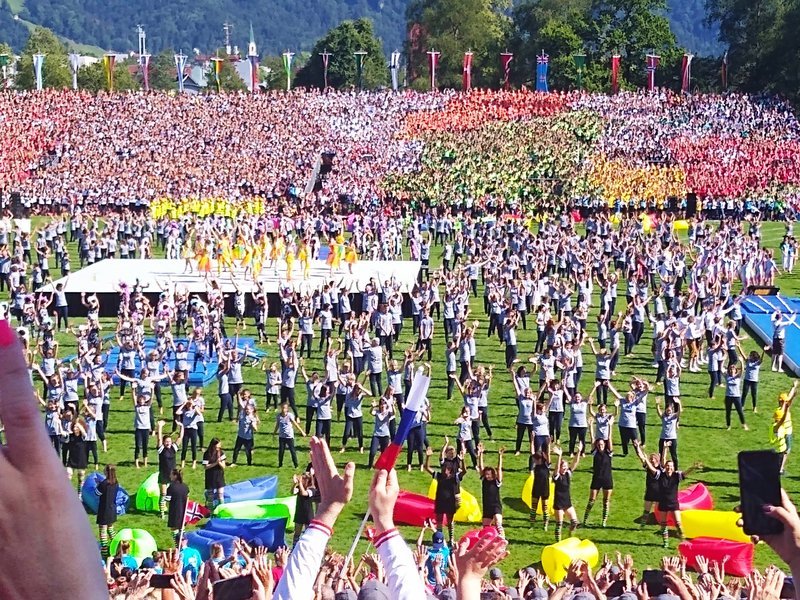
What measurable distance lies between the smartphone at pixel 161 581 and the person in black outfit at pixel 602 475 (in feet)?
22.5

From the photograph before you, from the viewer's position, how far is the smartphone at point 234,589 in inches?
197

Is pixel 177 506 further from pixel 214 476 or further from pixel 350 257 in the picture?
pixel 350 257

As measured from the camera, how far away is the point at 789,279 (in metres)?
28.0

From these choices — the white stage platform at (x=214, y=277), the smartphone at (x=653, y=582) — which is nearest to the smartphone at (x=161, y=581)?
the smartphone at (x=653, y=582)

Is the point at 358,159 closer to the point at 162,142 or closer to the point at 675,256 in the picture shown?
the point at 162,142

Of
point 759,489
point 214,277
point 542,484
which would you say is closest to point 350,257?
point 214,277

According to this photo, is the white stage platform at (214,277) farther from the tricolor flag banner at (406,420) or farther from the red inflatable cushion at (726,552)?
the tricolor flag banner at (406,420)

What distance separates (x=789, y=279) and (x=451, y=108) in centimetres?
2483

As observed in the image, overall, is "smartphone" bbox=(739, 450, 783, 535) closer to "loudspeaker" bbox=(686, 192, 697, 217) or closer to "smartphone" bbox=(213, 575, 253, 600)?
"smartphone" bbox=(213, 575, 253, 600)

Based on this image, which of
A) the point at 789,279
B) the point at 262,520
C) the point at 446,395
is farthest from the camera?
the point at 789,279

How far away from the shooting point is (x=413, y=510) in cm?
1258

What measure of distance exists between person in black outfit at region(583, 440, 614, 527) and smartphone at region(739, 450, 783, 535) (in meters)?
9.65

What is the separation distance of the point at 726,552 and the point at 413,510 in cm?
317

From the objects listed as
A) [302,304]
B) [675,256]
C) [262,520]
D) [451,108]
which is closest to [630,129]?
[451,108]
